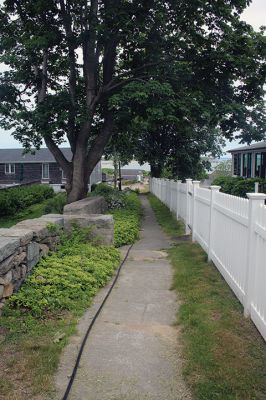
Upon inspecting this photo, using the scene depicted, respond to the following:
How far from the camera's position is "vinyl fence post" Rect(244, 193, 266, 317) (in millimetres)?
4446

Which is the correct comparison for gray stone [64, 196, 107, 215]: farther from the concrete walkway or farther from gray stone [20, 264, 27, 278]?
gray stone [20, 264, 27, 278]

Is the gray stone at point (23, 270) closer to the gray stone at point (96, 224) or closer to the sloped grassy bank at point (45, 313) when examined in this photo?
the sloped grassy bank at point (45, 313)

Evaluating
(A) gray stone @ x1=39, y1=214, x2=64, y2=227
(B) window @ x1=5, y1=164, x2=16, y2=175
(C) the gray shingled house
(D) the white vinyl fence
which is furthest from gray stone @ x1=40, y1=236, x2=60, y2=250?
(B) window @ x1=5, y1=164, x2=16, y2=175

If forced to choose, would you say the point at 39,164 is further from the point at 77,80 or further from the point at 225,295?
the point at 225,295

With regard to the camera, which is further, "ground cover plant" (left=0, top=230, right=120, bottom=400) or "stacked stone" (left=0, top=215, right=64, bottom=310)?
"stacked stone" (left=0, top=215, right=64, bottom=310)

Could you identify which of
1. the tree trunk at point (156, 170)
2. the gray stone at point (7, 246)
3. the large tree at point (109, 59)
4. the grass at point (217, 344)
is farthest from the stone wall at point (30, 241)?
the tree trunk at point (156, 170)

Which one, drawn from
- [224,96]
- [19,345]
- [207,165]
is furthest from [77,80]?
[207,165]

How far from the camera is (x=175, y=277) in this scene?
6.64m

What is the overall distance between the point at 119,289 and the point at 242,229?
204 centimetres

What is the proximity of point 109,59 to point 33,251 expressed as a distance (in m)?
11.0

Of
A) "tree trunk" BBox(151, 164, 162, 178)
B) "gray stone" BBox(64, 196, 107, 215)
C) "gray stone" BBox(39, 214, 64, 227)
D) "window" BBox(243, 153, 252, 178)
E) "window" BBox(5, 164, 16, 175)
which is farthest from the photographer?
"window" BBox(5, 164, 16, 175)

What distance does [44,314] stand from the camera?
4770 mm

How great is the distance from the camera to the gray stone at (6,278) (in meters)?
4.74

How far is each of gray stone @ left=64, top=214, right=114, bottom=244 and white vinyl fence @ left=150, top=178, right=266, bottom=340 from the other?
6.12 feet
